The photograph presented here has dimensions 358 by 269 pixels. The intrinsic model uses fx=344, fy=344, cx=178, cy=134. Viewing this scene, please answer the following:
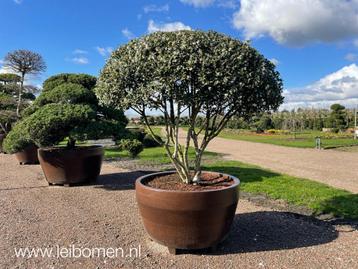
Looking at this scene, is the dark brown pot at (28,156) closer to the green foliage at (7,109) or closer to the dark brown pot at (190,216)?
the green foliage at (7,109)

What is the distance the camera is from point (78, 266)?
3361mm

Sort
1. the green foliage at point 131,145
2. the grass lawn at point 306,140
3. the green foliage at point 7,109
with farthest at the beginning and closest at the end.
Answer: the grass lawn at point 306,140 < the green foliage at point 7,109 < the green foliage at point 131,145

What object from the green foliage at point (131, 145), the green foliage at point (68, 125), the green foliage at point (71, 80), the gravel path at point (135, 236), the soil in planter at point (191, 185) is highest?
the green foliage at point (71, 80)

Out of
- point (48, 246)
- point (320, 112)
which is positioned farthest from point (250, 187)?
point (320, 112)

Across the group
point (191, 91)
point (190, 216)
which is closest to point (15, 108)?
point (191, 91)

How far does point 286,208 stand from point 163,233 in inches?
103

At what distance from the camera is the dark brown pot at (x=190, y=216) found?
3570mm

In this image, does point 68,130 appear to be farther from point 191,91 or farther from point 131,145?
point 191,91

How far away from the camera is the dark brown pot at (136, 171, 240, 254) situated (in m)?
3.57

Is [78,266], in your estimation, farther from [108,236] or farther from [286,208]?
[286,208]

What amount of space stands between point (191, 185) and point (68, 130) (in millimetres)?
3690

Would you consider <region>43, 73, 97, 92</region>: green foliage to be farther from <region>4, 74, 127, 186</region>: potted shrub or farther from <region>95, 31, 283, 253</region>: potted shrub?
<region>95, 31, 283, 253</region>: potted shrub

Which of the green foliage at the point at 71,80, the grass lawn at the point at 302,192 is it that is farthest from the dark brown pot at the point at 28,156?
the grass lawn at the point at 302,192

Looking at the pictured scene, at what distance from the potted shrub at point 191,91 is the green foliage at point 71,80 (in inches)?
181
